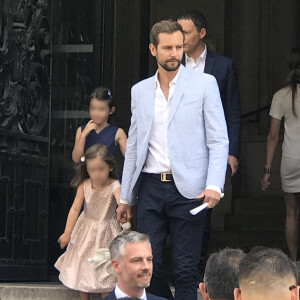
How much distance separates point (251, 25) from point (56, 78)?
545 centimetres

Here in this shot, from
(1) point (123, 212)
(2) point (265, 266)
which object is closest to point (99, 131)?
(1) point (123, 212)

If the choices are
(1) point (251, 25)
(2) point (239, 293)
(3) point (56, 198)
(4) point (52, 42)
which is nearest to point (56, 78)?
(4) point (52, 42)

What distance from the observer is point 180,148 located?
7.23 m

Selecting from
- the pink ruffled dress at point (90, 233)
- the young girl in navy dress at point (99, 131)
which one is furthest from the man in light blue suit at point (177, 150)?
the young girl in navy dress at point (99, 131)

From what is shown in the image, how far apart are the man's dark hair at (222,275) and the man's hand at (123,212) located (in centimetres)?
264

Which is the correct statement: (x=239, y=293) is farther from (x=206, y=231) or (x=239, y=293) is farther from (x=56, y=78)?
(x=56, y=78)

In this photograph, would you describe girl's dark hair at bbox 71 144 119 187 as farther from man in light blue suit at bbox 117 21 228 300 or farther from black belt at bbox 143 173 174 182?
black belt at bbox 143 173 174 182

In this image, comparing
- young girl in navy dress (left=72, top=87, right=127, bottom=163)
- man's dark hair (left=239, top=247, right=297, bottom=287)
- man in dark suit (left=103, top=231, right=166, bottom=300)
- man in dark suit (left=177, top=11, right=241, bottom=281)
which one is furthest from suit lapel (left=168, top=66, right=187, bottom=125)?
man's dark hair (left=239, top=247, right=297, bottom=287)

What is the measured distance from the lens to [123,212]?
7.59 metres

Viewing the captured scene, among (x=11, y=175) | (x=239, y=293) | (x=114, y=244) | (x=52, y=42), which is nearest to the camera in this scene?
(x=239, y=293)

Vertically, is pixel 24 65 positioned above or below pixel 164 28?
below

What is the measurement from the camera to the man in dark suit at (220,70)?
330 inches

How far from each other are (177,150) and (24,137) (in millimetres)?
2722

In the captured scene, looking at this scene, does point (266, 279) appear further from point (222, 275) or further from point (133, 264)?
point (133, 264)
